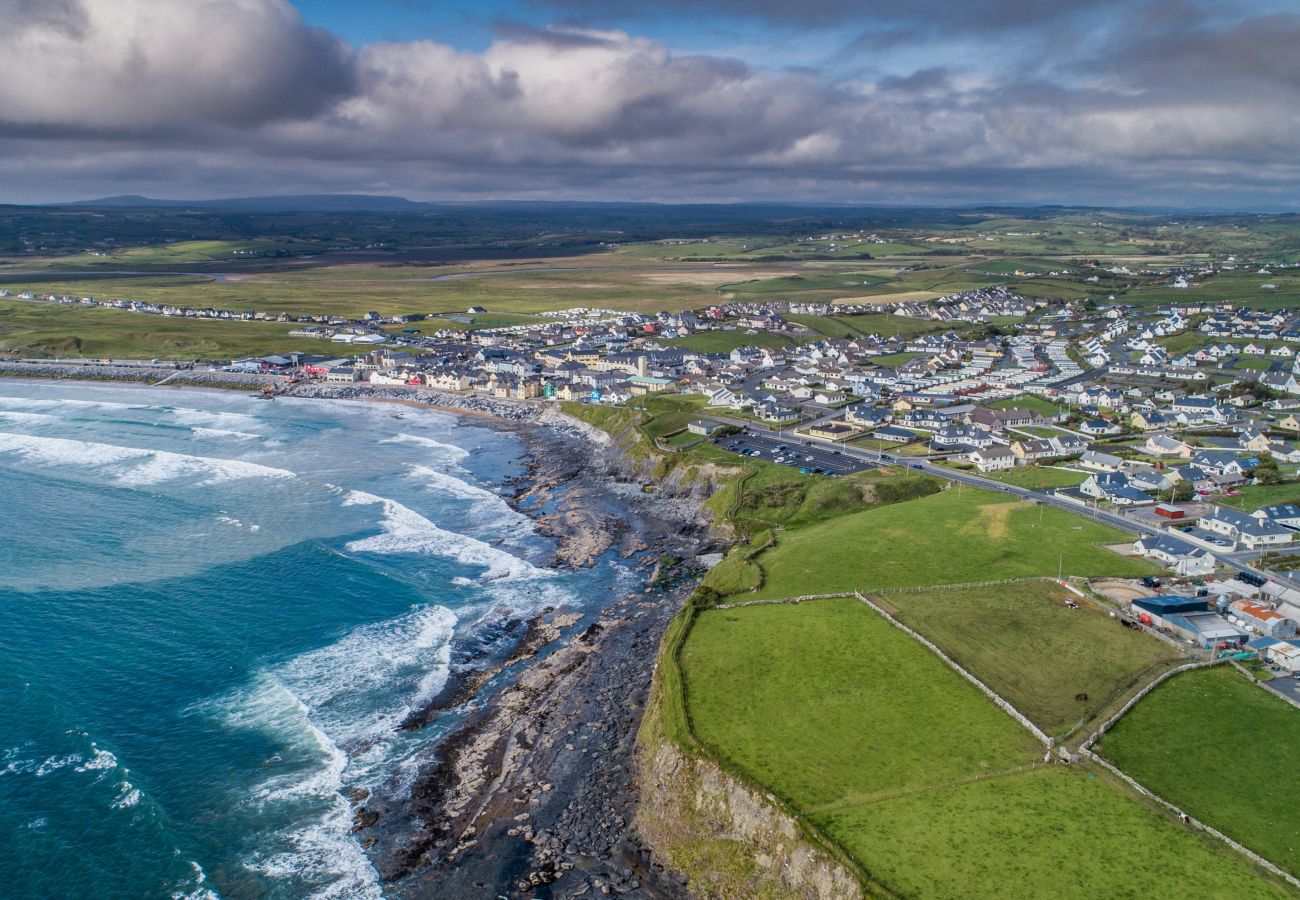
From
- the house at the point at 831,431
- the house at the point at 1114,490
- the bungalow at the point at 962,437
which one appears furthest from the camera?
the house at the point at 831,431

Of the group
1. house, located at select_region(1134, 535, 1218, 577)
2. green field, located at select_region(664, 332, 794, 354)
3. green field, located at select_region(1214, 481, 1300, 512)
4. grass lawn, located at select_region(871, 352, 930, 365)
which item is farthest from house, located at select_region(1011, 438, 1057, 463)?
green field, located at select_region(664, 332, 794, 354)

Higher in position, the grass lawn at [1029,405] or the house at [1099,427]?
the house at [1099,427]

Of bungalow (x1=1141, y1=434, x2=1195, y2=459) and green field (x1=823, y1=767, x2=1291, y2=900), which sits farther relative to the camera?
bungalow (x1=1141, y1=434, x2=1195, y2=459)

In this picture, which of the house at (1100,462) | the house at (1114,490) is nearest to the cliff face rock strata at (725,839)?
the house at (1114,490)

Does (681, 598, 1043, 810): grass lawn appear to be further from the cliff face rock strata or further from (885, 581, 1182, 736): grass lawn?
(885, 581, 1182, 736): grass lawn

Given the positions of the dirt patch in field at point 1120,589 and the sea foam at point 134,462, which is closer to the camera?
the dirt patch in field at point 1120,589

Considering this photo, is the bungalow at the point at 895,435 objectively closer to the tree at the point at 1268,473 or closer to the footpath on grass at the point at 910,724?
the footpath on grass at the point at 910,724

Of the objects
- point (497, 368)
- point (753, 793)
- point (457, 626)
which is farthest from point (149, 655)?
point (497, 368)

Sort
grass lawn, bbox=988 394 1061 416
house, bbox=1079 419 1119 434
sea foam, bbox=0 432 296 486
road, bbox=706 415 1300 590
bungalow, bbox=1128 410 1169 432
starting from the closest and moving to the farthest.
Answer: road, bbox=706 415 1300 590, sea foam, bbox=0 432 296 486, house, bbox=1079 419 1119 434, bungalow, bbox=1128 410 1169 432, grass lawn, bbox=988 394 1061 416

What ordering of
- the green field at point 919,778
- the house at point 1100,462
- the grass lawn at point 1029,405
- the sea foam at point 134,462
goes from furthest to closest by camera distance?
the grass lawn at point 1029,405, the sea foam at point 134,462, the house at point 1100,462, the green field at point 919,778
